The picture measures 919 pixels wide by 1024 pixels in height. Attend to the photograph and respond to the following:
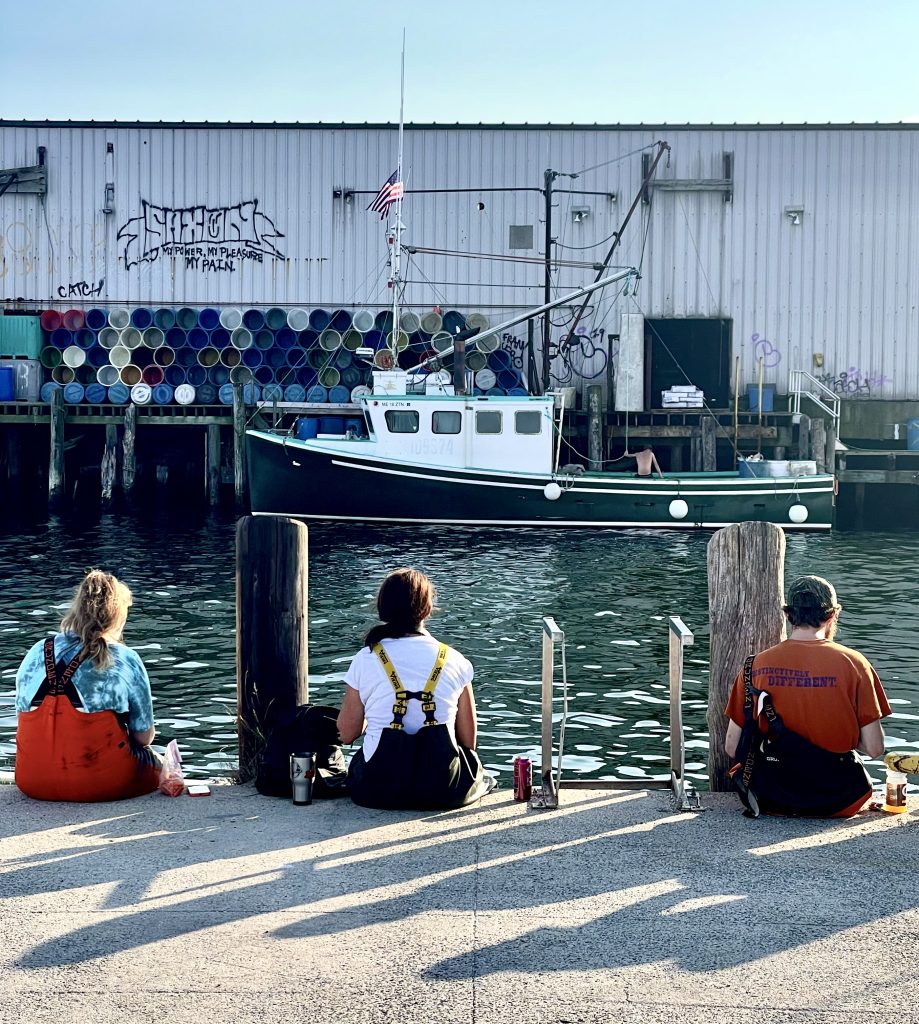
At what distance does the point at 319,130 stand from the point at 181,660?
20505mm

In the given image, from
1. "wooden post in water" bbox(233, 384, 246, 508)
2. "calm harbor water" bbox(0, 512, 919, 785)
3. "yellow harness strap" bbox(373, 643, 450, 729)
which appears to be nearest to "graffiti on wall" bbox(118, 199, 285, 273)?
"wooden post in water" bbox(233, 384, 246, 508)

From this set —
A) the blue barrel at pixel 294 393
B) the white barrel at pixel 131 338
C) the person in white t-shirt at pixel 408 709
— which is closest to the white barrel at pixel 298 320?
the blue barrel at pixel 294 393

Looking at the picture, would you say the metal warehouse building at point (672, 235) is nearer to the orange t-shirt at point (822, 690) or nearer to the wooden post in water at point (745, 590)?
the wooden post in water at point (745, 590)

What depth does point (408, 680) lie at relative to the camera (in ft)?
20.0

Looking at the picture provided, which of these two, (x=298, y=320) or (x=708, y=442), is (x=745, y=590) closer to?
(x=708, y=442)

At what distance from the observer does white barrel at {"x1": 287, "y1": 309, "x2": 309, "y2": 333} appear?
105ft

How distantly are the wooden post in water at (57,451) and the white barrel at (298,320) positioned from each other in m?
5.23

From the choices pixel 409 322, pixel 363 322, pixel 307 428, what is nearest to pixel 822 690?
pixel 307 428

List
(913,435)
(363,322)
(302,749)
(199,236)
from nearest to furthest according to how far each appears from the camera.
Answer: (302,749)
(913,435)
(363,322)
(199,236)

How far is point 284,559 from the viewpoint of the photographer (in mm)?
6832

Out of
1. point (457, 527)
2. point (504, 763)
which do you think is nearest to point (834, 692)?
point (504, 763)

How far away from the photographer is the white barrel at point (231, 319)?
3212cm

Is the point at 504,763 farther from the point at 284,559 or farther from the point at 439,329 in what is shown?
the point at 439,329

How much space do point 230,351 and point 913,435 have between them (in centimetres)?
1511
